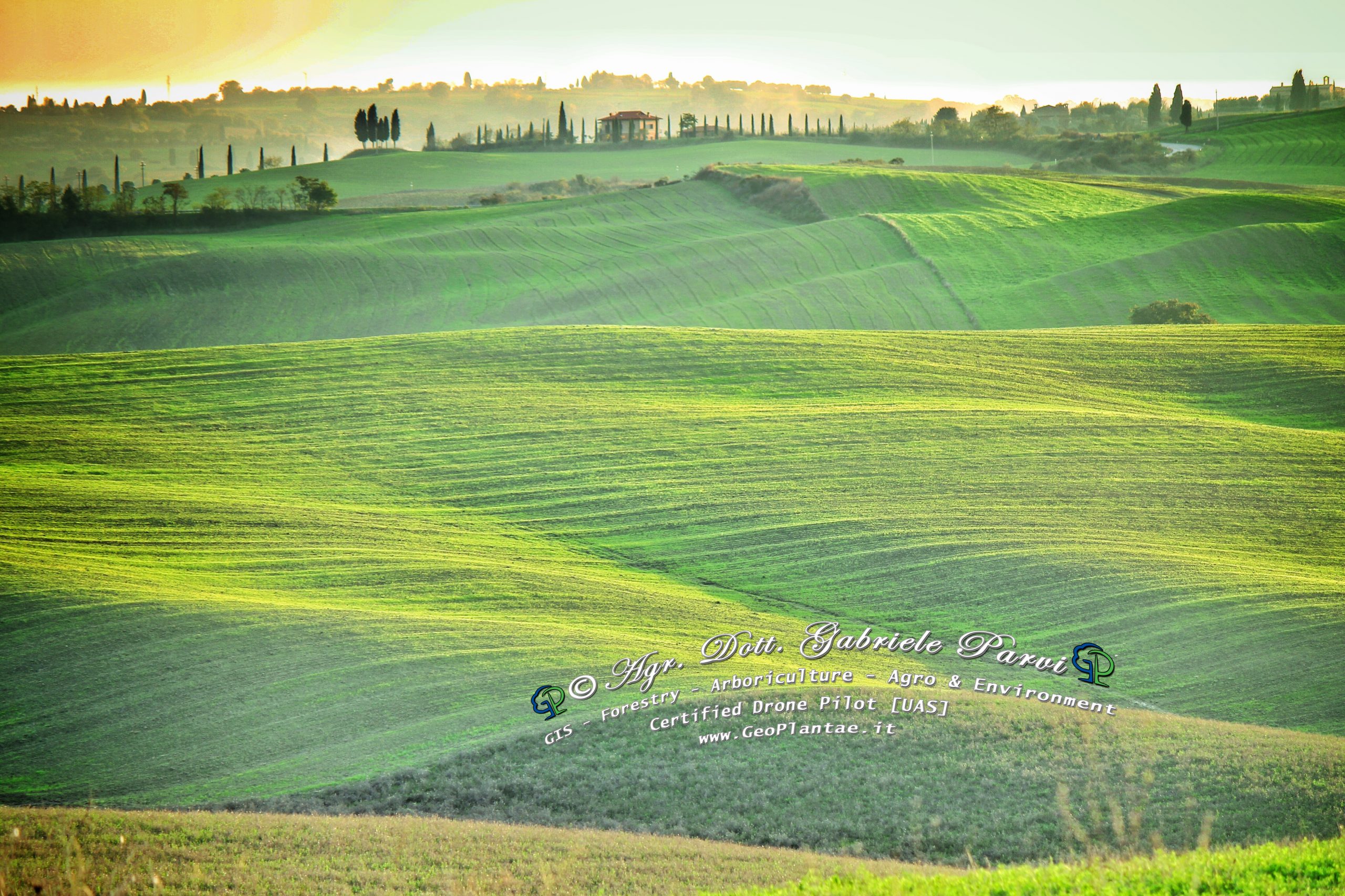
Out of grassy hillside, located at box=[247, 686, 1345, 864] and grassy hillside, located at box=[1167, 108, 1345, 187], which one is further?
grassy hillside, located at box=[1167, 108, 1345, 187]

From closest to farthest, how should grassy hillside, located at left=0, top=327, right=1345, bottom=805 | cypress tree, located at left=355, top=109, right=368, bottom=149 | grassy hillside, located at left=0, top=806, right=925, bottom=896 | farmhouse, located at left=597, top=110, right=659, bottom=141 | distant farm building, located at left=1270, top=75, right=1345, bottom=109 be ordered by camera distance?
grassy hillside, located at left=0, top=806, right=925, bottom=896 → grassy hillside, located at left=0, top=327, right=1345, bottom=805 → distant farm building, located at left=1270, top=75, right=1345, bottom=109 → farmhouse, located at left=597, top=110, right=659, bottom=141 → cypress tree, located at left=355, top=109, right=368, bottom=149

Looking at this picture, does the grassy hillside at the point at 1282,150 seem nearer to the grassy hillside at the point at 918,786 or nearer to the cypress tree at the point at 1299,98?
the cypress tree at the point at 1299,98

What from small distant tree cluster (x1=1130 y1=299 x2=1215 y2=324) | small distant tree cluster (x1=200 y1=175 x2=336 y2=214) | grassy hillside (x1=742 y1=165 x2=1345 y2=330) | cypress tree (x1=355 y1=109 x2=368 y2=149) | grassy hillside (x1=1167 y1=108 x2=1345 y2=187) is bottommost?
small distant tree cluster (x1=1130 y1=299 x2=1215 y2=324)

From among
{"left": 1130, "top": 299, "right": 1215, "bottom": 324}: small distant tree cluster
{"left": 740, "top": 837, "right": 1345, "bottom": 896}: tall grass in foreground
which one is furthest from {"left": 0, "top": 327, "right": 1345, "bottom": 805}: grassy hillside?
{"left": 1130, "top": 299, "right": 1215, "bottom": 324}: small distant tree cluster

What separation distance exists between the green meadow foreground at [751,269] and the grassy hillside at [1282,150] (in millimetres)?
7942

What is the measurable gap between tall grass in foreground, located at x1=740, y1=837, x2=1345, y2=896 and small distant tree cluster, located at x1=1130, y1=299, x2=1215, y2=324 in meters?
40.7

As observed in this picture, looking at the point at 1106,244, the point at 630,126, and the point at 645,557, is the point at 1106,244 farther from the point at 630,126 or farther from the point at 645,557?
the point at 630,126

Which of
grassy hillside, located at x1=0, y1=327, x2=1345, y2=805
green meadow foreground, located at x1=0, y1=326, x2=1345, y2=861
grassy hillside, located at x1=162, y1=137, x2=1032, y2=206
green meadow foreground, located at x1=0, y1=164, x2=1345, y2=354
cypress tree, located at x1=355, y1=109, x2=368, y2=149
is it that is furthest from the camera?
cypress tree, located at x1=355, y1=109, x2=368, y2=149

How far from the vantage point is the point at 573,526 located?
2225cm

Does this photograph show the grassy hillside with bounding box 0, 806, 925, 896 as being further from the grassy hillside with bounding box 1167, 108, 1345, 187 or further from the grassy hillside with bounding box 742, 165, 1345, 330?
the grassy hillside with bounding box 1167, 108, 1345, 187

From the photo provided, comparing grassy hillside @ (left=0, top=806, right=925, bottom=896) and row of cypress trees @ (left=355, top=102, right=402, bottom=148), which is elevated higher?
row of cypress trees @ (left=355, top=102, right=402, bottom=148)

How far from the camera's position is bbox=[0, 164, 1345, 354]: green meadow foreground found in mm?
50188

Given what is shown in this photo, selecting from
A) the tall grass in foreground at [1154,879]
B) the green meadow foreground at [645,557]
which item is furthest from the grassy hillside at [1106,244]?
the tall grass in foreground at [1154,879]

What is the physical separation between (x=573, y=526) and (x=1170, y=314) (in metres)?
34.7
